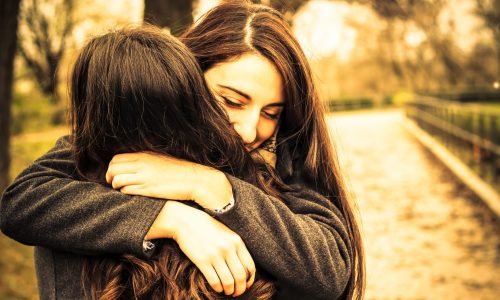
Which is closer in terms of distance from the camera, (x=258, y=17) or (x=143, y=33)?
(x=143, y=33)

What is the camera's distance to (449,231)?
6.38 m

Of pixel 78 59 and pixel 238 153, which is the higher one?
pixel 78 59

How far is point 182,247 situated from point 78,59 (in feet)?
1.84

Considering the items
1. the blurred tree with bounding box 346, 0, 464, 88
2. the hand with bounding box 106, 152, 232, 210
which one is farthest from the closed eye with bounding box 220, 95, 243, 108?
the blurred tree with bounding box 346, 0, 464, 88

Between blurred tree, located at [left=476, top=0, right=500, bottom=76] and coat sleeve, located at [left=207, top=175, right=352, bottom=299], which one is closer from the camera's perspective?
coat sleeve, located at [left=207, top=175, right=352, bottom=299]

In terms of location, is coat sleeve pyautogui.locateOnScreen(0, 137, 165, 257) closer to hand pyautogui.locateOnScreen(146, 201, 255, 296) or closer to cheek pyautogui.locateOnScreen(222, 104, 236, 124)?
hand pyautogui.locateOnScreen(146, 201, 255, 296)

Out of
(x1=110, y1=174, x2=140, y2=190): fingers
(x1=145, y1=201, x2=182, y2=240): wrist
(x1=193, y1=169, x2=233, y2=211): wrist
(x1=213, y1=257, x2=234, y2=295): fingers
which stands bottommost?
(x1=213, y1=257, x2=234, y2=295): fingers

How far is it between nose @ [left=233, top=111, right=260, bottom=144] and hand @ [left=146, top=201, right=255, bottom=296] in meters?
0.32

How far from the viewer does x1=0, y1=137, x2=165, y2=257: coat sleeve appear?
1367 mm

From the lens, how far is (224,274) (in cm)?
137

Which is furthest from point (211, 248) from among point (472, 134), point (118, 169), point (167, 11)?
point (472, 134)

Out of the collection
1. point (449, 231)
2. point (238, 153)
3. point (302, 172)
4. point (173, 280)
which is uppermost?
point (238, 153)

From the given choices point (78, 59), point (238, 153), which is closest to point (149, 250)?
point (238, 153)

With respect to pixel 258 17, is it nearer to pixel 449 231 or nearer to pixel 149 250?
pixel 149 250
